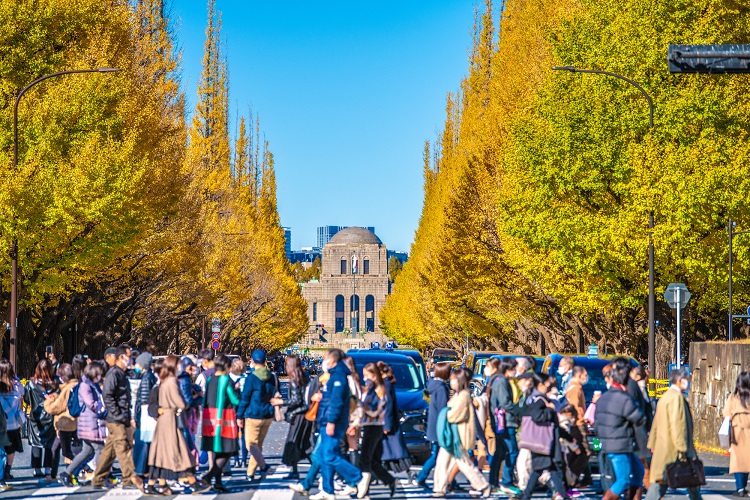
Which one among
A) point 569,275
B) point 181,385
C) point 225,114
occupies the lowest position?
point 181,385

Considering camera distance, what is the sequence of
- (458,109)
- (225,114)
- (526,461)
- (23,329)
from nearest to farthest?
(526,461), (23,329), (225,114), (458,109)

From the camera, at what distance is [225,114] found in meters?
55.9

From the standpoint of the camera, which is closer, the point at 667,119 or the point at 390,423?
the point at 390,423

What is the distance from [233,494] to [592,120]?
1599 cm

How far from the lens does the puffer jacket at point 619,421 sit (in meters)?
11.8

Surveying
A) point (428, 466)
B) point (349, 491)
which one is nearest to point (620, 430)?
point (428, 466)

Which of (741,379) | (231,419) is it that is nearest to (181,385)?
(231,419)

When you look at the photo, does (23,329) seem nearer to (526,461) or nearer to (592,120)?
(592,120)

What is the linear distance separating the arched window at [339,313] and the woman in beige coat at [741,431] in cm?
18089

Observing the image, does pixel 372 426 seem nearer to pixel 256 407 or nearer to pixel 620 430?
pixel 256 407

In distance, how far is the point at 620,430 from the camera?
11.8 m

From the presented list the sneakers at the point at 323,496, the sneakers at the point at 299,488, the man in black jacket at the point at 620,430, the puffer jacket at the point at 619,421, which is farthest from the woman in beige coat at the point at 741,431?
the sneakers at the point at 299,488

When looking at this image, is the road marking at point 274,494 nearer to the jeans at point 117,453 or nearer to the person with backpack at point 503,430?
the jeans at point 117,453

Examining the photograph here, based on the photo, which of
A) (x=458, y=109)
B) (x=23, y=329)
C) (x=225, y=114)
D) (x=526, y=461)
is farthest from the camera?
(x=458, y=109)
